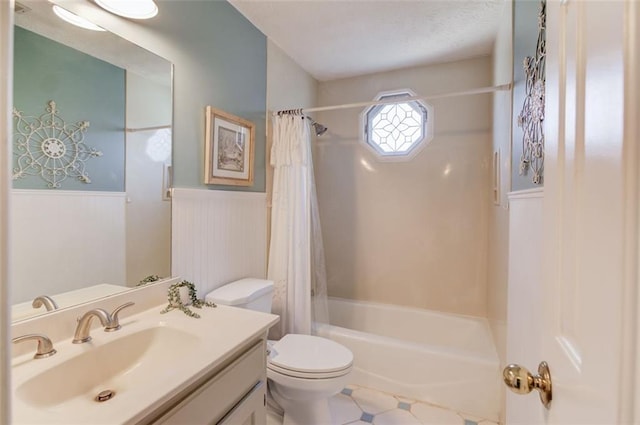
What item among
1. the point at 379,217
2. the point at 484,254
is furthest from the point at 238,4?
the point at 484,254

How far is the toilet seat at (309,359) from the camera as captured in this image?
1.40 m

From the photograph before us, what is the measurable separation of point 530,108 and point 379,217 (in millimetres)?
1753

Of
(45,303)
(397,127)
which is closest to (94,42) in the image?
(45,303)

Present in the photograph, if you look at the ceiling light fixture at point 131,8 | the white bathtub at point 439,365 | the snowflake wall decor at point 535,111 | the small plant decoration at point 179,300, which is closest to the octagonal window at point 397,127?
the snowflake wall decor at point 535,111

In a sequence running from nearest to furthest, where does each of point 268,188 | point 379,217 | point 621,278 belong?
point 621,278
point 268,188
point 379,217

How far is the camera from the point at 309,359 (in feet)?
4.87

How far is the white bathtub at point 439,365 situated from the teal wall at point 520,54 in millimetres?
1102

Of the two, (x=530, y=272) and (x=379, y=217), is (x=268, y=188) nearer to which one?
(x=379, y=217)

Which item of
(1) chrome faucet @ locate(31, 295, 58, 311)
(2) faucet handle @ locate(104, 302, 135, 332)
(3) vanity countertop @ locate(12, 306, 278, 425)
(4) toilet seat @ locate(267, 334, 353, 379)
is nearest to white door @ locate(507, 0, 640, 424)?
(3) vanity countertop @ locate(12, 306, 278, 425)

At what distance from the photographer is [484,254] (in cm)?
240

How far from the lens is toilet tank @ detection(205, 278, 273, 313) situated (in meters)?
1.56

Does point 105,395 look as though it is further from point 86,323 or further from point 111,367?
point 86,323

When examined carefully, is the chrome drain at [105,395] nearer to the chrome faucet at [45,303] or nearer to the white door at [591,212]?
the chrome faucet at [45,303]

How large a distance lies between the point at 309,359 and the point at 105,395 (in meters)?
A: 0.86
